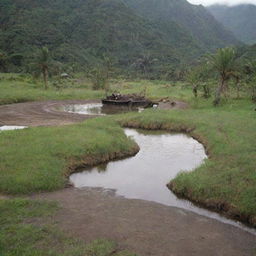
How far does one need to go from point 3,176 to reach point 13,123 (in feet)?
53.2

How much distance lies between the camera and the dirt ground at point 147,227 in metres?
10.4

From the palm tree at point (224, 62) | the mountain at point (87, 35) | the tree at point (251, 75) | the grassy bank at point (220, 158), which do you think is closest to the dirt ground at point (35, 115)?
the grassy bank at point (220, 158)

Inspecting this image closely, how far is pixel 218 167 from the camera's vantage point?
1709 centimetres

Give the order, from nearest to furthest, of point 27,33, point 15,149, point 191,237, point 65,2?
point 191,237, point 15,149, point 27,33, point 65,2

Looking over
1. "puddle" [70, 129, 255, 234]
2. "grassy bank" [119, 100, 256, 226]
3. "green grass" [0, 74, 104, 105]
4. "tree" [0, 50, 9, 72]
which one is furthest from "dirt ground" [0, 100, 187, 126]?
"tree" [0, 50, 9, 72]

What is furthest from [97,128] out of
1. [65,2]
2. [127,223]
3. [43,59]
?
[65,2]

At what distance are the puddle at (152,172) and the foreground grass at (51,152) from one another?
833mm

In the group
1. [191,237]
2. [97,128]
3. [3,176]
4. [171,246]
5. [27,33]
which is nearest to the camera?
[171,246]

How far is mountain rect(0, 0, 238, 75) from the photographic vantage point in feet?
346

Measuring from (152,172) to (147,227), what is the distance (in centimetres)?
697

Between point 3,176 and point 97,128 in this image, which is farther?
point 97,128

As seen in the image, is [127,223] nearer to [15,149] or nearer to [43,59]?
[15,149]

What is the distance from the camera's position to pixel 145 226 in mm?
11836

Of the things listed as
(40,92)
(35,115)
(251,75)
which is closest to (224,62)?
(251,75)
